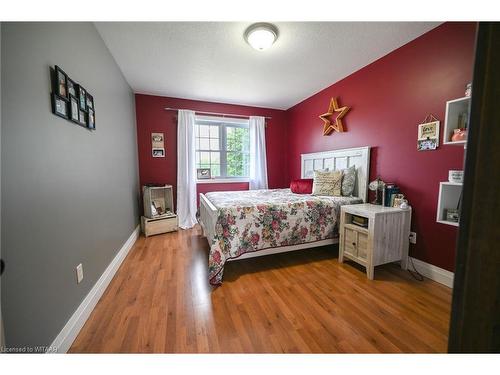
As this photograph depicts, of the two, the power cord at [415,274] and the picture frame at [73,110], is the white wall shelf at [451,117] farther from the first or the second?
the picture frame at [73,110]

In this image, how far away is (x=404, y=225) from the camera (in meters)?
2.02

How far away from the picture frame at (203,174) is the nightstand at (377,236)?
2.69 metres

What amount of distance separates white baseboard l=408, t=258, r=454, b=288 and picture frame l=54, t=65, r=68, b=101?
327 cm

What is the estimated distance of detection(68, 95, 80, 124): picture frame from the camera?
131cm

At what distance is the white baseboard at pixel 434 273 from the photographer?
5.88ft

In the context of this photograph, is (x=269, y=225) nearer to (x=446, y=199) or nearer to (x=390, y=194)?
(x=390, y=194)

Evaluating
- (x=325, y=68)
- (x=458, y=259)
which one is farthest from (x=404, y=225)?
(x=325, y=68)

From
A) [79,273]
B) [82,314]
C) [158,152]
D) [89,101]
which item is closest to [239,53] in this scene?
[89,101]

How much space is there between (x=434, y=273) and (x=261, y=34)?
2.77 meters

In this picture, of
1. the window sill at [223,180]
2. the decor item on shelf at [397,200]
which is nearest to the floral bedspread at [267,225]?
the decor item on shelf at [397,200]
